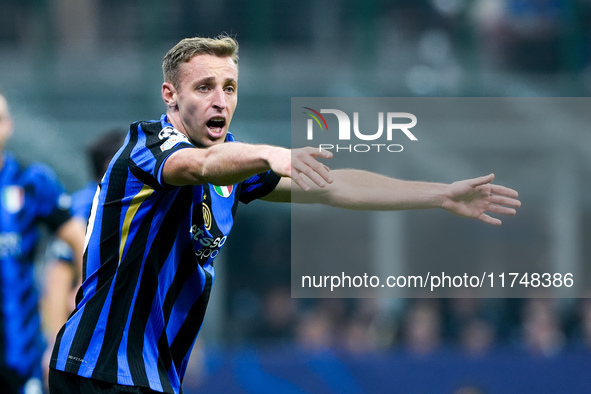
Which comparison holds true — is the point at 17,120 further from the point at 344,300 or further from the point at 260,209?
the point at 344,300

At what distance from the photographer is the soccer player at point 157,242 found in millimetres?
3172

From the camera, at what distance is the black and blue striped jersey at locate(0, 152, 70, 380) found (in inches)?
210

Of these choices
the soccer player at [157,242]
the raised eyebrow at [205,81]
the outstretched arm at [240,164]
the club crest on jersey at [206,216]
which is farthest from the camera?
the raised eyebrow at [205,81]

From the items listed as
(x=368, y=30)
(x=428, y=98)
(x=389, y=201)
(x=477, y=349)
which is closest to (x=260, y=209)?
(x=428, y=98)

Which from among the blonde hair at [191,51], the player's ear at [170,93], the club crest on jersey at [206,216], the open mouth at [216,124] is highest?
the blonde hair at [191,51]

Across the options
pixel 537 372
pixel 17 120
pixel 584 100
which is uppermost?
pixel 584 100

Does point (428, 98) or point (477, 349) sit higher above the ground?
point (428, 98)

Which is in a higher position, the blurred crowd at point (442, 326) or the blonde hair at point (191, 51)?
the blonde hair at point (191, 51)

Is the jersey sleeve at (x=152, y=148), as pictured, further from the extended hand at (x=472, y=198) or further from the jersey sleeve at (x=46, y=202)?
the jersey sleeve at (x=46, y=202)

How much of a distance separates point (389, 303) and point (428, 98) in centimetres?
352

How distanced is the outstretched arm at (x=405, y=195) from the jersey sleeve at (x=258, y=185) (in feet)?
0.13

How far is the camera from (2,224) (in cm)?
532

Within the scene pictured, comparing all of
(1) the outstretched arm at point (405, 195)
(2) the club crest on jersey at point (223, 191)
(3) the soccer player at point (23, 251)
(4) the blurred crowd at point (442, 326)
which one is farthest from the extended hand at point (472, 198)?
(4) the blurred crowd at point (442, 326)

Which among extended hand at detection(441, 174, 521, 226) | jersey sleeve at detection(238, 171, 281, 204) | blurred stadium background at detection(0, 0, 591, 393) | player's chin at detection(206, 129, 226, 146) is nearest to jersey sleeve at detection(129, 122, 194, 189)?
player's chin at detection(206, 129, 226, 146)
